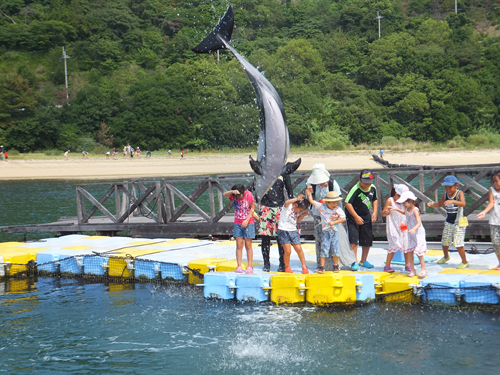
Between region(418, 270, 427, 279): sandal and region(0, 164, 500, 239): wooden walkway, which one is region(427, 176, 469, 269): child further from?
region(0, 164, 500, 239): wooden walkway

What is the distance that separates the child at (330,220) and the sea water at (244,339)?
2.92 feet

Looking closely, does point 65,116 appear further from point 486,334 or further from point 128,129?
point 486,334

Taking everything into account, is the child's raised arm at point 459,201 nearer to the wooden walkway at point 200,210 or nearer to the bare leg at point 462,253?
the bare leg at point 462,253

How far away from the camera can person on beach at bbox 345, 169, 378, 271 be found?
909cm

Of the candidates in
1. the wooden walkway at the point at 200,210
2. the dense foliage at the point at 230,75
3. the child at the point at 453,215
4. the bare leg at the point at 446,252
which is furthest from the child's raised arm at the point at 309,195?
the dense foliage at the point at 230,75

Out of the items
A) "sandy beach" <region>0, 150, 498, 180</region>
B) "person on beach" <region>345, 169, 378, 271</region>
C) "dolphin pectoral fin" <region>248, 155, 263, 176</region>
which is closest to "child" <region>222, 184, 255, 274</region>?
"dolphin pectoral fin" <region>248, 155, 263, 176</region>

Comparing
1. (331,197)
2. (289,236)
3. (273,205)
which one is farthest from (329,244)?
(273,205)

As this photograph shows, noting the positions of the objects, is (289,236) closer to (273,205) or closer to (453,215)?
(273,205)

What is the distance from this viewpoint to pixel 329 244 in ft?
29.0

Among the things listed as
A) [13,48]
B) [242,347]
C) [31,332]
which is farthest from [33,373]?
[13,48]

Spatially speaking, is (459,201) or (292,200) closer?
(292,200)

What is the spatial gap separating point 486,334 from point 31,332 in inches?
251

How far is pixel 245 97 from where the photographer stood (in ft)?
225

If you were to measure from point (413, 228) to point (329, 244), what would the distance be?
1.25 meters
